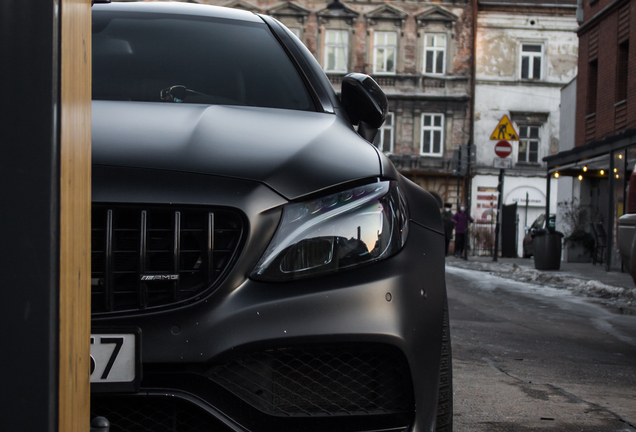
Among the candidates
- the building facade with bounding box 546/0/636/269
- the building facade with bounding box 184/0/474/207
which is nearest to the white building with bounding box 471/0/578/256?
the building facade with bounding box 184/0/474/207

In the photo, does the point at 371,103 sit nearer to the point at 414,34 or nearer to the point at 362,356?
the point at 362,356

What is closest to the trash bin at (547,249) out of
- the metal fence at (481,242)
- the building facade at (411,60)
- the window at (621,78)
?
the window at (621,78)

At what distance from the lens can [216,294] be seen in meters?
1.74

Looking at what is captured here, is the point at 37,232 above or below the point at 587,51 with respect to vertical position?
below

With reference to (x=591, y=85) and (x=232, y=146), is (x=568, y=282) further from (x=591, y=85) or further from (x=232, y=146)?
(x=232, y=146)

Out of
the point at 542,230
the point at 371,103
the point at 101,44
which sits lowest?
the point at 542,230

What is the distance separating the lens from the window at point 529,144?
36.8 m

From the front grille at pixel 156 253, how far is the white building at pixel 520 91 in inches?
1380

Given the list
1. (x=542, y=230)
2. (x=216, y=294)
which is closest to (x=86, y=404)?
(x=216, y=294)

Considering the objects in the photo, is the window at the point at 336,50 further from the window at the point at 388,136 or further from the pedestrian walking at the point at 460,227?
the pedestrian walking at the point at 460,227

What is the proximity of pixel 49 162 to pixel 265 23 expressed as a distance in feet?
8.56

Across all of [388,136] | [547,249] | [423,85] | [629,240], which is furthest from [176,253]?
[423,85]

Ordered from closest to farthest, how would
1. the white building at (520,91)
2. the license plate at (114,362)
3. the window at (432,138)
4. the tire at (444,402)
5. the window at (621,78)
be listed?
the license plate at (114,362) < the tire at (444,402) < the window at (621,78) < the white building at (520,91) < the window at (432,138)

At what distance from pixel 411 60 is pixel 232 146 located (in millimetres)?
36198
